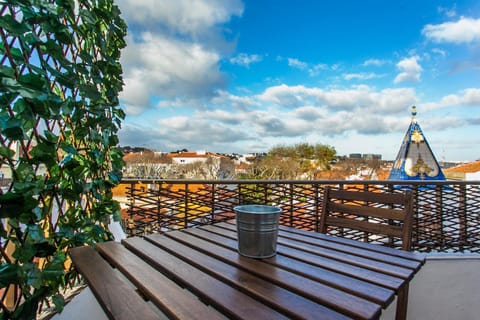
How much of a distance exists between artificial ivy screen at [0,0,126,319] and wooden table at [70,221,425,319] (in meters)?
0.19

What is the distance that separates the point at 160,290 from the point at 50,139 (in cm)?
81

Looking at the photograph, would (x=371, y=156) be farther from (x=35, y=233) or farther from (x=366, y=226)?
(x=35, y=233)

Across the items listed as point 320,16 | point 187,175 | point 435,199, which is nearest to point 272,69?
point 320,16

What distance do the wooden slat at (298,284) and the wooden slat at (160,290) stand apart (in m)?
0.17

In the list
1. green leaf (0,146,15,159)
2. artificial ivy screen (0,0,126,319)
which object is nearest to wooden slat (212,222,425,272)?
artificial ivy screen (0,0,126,319)

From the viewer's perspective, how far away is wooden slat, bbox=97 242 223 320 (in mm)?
663

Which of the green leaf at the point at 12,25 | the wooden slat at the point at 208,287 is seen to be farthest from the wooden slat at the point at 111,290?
the green leaf at the point at 12,25

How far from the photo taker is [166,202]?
303 cm

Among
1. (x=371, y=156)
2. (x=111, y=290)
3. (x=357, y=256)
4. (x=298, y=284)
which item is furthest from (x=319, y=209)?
(x=371, y=156)

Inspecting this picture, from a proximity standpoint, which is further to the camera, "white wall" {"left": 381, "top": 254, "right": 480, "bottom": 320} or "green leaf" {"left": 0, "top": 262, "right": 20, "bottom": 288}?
"white wall" {"left": 381, "top": 254, "right": 480, "bottom": 320}

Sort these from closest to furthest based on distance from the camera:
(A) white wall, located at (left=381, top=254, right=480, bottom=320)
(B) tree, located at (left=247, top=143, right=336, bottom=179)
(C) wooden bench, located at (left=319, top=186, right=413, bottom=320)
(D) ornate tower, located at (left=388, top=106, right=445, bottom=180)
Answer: (C) wooden bench, located at (left=319, top=186, right=413, bottom=320) → (A) white wall, located at (left=381, top=254, right=480, bottom=320) → (D) ornate tower, located at (left=388, top=106, right=445, bottom=180) → (B) tree, located at (left=247, top=143, right=336, bottom=179)

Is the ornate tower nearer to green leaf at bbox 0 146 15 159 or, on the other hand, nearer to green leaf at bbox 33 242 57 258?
green leaf at bbox 33 242 57 258

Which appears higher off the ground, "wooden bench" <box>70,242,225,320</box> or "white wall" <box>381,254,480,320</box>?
"wooden bench" <box>70,242,225,320</box>

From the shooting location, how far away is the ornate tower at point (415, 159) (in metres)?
4.61
